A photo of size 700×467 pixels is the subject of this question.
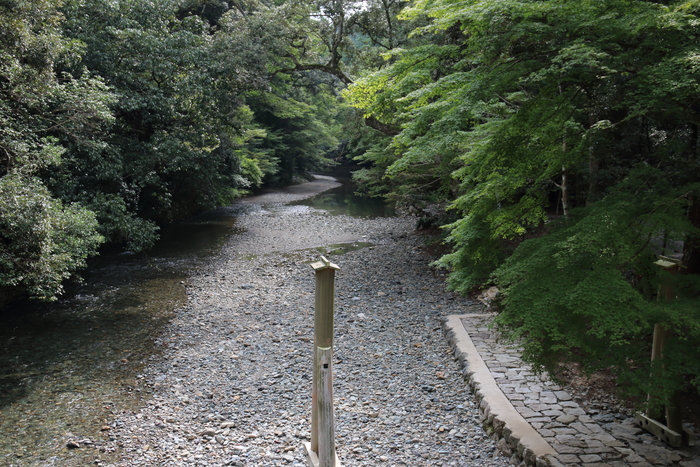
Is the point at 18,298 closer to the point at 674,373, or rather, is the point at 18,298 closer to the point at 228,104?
the point at 228,104

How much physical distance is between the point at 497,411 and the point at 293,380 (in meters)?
2.65

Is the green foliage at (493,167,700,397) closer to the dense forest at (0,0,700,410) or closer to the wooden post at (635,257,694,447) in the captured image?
the dense forest at (0,0,700,410)

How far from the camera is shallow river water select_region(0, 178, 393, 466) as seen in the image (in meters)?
5.04

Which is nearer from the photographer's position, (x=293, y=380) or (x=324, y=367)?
(x=324, y=367)

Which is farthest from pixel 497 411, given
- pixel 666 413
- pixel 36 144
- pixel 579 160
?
pixel 36 144

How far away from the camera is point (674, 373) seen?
121 inches

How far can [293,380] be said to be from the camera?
19.7 ft

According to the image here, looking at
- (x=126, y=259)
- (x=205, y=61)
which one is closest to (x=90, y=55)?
(x=205, y=61)

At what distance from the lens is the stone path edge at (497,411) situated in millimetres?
3945

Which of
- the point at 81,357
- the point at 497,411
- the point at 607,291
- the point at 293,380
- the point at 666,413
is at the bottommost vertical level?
the point at 81,357

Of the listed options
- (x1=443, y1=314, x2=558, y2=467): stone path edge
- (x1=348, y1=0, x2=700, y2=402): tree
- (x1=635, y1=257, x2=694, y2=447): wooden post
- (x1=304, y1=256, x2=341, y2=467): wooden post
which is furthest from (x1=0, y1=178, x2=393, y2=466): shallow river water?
(x1=635, y1=257, x2=694, y2=447): wooden post

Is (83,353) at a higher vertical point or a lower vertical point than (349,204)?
lower

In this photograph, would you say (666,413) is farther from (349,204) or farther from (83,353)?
(349,204)

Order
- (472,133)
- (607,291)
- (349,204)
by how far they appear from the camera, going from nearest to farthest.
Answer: (607,291) < (472,133) < (349,204)
